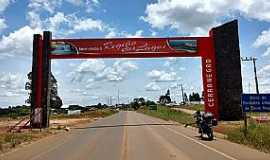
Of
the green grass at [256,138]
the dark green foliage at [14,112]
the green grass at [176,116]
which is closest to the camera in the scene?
the green grass at [256,138]

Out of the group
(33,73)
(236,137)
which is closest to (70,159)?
(236,137)

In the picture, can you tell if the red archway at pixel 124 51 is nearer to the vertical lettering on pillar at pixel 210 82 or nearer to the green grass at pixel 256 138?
the vertical lettering on pillar at pixel 210 82

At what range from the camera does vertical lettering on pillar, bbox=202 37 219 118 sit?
4103 centimetres

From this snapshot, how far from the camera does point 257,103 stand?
23.7 m

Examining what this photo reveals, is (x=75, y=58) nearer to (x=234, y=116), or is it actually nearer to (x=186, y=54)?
(x=186, y=54)

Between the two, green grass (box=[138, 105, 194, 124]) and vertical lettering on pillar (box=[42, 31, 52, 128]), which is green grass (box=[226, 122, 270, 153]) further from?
green grass (box=[138, 105, 194, 124])

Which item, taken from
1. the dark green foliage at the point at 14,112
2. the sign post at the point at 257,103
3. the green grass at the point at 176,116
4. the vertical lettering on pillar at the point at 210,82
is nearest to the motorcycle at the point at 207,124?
the sign post at the point at 257,103

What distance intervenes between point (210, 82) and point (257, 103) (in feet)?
57.9

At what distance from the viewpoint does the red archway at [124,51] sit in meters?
40.8

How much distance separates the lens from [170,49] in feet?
136

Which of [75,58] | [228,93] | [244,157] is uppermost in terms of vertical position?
[75,58]

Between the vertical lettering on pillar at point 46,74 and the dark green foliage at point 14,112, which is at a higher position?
the vertical lettering on pillar at point 46,74

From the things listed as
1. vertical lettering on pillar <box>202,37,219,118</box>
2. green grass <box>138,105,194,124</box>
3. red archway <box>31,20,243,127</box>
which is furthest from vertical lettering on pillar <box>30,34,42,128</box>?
vertical lettering on pillar <box>202,37,219,118</box>

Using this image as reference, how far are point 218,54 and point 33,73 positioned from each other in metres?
17.4
